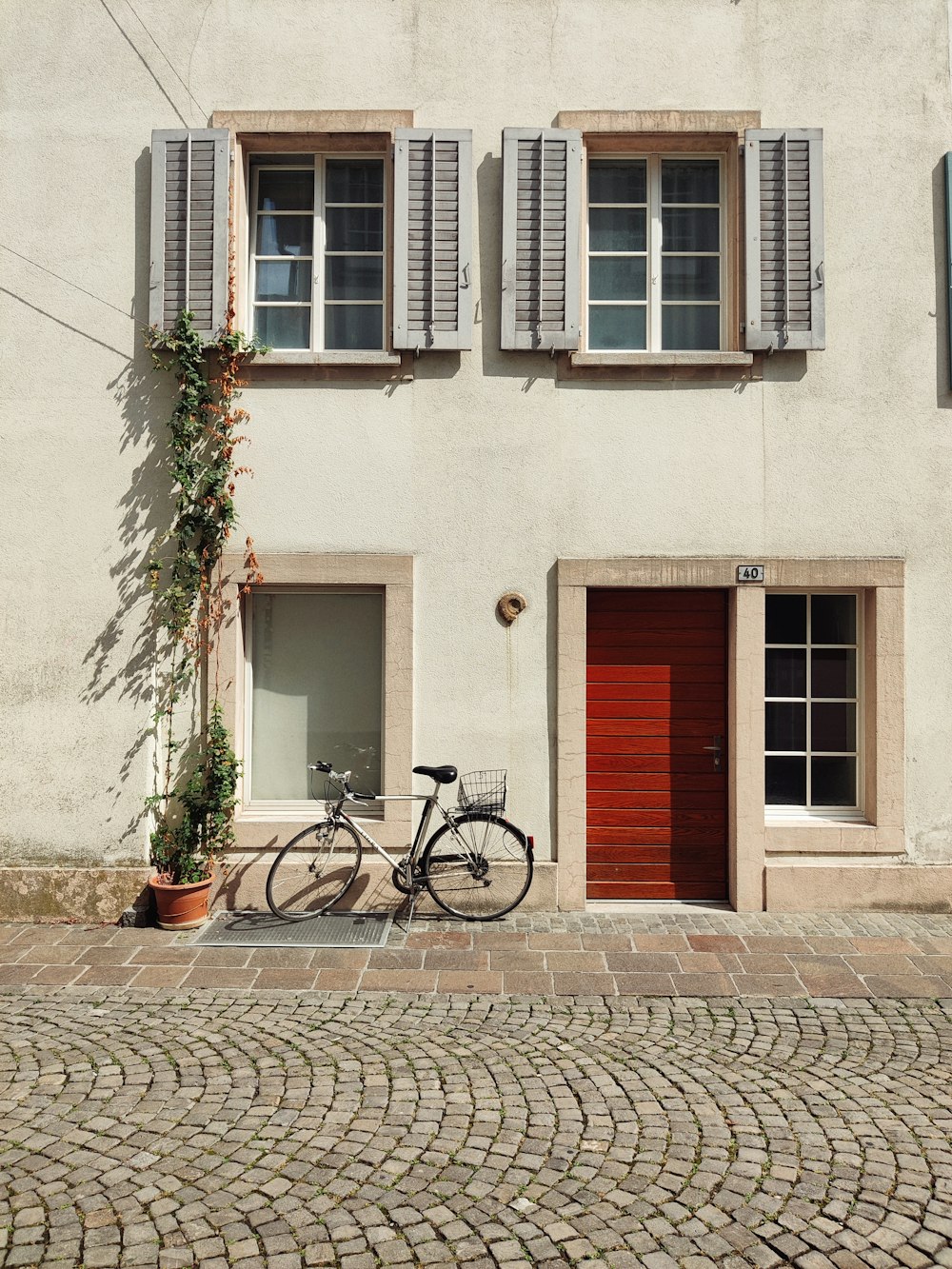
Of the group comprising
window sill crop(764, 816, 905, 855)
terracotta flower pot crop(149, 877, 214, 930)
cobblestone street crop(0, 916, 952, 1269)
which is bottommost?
cobblestone street crop(0, 916, 952, 1269)

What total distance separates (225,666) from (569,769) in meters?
2.71

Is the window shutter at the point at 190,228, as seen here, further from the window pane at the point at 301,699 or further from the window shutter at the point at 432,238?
the window pane at the point at 301,699

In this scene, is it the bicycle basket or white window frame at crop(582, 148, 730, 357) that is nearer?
the bicycle basket

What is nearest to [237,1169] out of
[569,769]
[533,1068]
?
[533,1068]

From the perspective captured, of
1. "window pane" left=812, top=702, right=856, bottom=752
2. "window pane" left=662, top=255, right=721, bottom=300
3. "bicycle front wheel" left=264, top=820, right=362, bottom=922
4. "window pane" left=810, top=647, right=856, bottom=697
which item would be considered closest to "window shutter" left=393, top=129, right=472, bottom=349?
"window pane" left=662, top=255, right=721, bottom=300

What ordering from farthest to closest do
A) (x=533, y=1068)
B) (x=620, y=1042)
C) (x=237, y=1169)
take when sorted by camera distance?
1. (x=620, y=1042)
2. (x=533, y=1068)
3. (x=237, y=1169)

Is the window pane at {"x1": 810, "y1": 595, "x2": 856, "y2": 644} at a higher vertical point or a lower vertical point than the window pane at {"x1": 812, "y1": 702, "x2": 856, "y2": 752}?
higher

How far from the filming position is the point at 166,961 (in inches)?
254

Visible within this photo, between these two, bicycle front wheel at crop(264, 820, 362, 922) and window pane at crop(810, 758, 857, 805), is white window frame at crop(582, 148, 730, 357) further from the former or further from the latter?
bicycle front wheel at crop(264, 820, 362, 922)

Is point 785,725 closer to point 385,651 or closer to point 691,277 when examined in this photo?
point 385,651

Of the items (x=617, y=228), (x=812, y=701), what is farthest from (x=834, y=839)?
(x=617, y=228)

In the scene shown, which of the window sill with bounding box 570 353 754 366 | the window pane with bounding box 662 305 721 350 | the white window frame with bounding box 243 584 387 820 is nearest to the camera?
the window sill with bounding box 570 353 754 366

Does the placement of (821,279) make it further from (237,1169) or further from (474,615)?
(237,1169)

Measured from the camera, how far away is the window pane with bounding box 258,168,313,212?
25.8 feet
